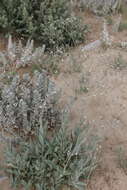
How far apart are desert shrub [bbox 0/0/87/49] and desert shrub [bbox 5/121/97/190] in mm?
2198

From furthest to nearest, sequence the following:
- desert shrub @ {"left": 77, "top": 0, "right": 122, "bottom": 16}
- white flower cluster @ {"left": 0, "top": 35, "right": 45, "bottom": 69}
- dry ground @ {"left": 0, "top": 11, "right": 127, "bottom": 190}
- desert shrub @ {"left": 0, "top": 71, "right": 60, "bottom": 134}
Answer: desert shrub @ {"left": 77, "top": 0, "right": 122, "bottom": 16} < white flower cluster @ {"left": 0, "top": 35, "right": 45, "bottom": 69} < desert shrub @ {"left": 0, "top": 71, "right": 60, "bottom": 134} < dry ground @ {"left": 0, "top": 11, "right": 127, "bottom": 190}

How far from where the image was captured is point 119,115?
3510mm

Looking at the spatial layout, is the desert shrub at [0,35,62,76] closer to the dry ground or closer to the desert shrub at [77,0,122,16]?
the dry ground

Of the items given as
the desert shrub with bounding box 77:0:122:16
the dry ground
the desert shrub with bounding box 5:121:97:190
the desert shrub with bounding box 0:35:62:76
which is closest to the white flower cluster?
the desert shrub with bounding box 0:35:62:76

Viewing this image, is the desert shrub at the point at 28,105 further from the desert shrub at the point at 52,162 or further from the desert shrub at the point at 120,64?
the desert shrub at the point at 120,64

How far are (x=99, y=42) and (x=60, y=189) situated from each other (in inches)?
112

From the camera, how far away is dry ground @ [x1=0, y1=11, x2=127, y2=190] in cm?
288

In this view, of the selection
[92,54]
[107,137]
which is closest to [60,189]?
[107,137]

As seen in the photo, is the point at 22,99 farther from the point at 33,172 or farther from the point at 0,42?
the point at 0,42

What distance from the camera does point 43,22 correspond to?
470cm

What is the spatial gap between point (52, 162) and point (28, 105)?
2.73 feet

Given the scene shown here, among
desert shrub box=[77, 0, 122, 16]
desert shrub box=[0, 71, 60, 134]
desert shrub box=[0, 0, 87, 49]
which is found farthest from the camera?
desert shrub box=[77, 0, 122, 16]

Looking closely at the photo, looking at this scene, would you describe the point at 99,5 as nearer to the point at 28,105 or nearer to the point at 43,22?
the point at 43,22

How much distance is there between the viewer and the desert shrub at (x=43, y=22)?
4.44 metres
